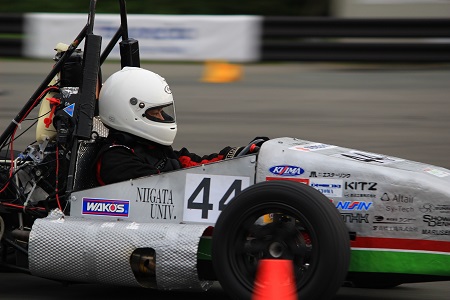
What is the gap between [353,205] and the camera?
15.7 feet

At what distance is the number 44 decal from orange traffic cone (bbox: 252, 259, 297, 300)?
541 millimetres

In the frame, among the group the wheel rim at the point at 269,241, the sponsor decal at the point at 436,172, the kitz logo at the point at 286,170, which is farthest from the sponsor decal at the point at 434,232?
the kitz logo at the point at 286,170

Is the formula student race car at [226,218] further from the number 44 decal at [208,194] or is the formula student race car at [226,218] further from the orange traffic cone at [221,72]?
the orange traffic cone at [221,72]

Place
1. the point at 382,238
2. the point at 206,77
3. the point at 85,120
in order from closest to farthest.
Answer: the point at 382,238 → the point at 85,120 → the point at 206,77

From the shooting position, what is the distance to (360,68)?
14.0m

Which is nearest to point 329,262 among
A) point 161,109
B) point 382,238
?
point 382,238

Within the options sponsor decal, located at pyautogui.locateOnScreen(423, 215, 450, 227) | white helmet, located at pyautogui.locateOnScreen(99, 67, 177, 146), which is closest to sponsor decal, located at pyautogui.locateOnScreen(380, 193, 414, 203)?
sponsor decal, located at pyautogui.locateOnScreen(423, 215, 450, 227)

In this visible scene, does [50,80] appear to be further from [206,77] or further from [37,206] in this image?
[206,77]

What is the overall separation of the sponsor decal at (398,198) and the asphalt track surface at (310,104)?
4.04 meters

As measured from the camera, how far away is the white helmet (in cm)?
539

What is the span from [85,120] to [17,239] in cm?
78

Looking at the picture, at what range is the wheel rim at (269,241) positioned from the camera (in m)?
4.59

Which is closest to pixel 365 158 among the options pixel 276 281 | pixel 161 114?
pixel 276 281

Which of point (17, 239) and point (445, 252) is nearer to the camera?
point (445, 252)
